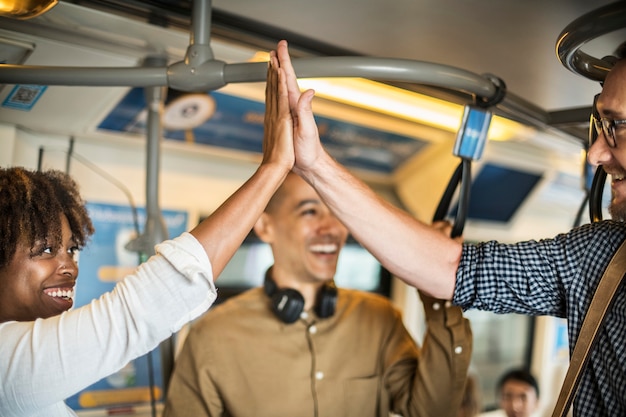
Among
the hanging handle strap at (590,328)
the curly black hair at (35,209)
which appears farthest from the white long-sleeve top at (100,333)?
the hanging handle strap at (590,328)

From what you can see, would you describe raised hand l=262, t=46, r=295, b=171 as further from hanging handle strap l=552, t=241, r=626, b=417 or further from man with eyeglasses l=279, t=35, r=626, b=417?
hanging handle strap l=552, t=241, r=626, b=417

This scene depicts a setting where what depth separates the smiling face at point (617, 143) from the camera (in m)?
1.44

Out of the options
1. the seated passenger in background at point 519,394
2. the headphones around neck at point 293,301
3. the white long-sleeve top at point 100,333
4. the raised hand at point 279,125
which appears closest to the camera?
the white long-sleeve top at point 100,333

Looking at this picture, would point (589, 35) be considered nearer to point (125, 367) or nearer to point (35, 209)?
point (35, 209)

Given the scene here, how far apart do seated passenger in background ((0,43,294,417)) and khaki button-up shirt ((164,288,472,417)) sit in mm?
707

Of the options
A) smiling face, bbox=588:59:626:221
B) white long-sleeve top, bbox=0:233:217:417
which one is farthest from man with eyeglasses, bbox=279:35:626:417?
white long-sleeve top, bbox=0:233:217:417

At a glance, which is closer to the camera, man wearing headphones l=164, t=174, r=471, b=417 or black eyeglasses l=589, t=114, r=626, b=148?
black eyeglasses l=589, t=114, r=626, b=148

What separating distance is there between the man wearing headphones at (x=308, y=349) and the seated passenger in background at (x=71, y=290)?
72cm

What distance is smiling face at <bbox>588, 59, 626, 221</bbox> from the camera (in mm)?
1441

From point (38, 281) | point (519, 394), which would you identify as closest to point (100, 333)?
point (38, 281)

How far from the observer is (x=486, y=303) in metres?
1.70

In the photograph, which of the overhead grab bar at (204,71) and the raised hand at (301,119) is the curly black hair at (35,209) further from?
the raised hand at (301,119)

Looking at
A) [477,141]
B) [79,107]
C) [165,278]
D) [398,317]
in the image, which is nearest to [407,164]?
[398,317]

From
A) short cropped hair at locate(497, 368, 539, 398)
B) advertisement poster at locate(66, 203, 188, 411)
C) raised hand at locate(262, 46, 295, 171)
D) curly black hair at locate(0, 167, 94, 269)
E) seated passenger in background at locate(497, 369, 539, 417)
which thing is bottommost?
seated passenger in background at locate(497, 369, 539, 417)
